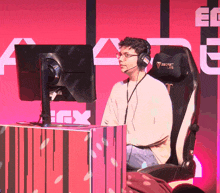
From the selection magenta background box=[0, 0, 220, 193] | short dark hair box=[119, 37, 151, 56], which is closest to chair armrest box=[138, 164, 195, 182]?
short dark hair box=[119, 37, 151, 56]

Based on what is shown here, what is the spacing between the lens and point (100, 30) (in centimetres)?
362

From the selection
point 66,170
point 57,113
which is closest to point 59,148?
point 66,170

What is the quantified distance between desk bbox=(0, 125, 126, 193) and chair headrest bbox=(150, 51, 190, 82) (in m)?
1.28

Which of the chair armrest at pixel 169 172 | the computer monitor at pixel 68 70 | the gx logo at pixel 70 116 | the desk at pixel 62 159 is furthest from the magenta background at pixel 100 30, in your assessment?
the desk at pixel 62 159

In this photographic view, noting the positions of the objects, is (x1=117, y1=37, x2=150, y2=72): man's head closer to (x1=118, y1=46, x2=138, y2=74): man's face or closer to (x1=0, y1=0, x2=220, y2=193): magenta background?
(x1=118, y1=46, x2=138, y2=74): man's face

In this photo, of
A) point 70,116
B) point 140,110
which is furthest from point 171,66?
point 70,116

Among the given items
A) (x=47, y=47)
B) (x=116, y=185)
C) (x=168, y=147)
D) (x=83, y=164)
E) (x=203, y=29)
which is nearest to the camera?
(x=83, y=164)

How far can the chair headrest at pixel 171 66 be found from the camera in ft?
8.30

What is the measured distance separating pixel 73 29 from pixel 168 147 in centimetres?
171

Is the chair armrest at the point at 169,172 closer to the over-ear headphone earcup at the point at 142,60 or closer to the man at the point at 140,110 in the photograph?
the man at the point at 140,110

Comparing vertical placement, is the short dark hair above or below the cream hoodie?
above

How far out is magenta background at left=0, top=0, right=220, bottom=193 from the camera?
11.6 feet

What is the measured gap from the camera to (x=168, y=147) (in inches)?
97.0

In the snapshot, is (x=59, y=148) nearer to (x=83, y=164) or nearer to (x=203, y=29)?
(x=83, y=164)
